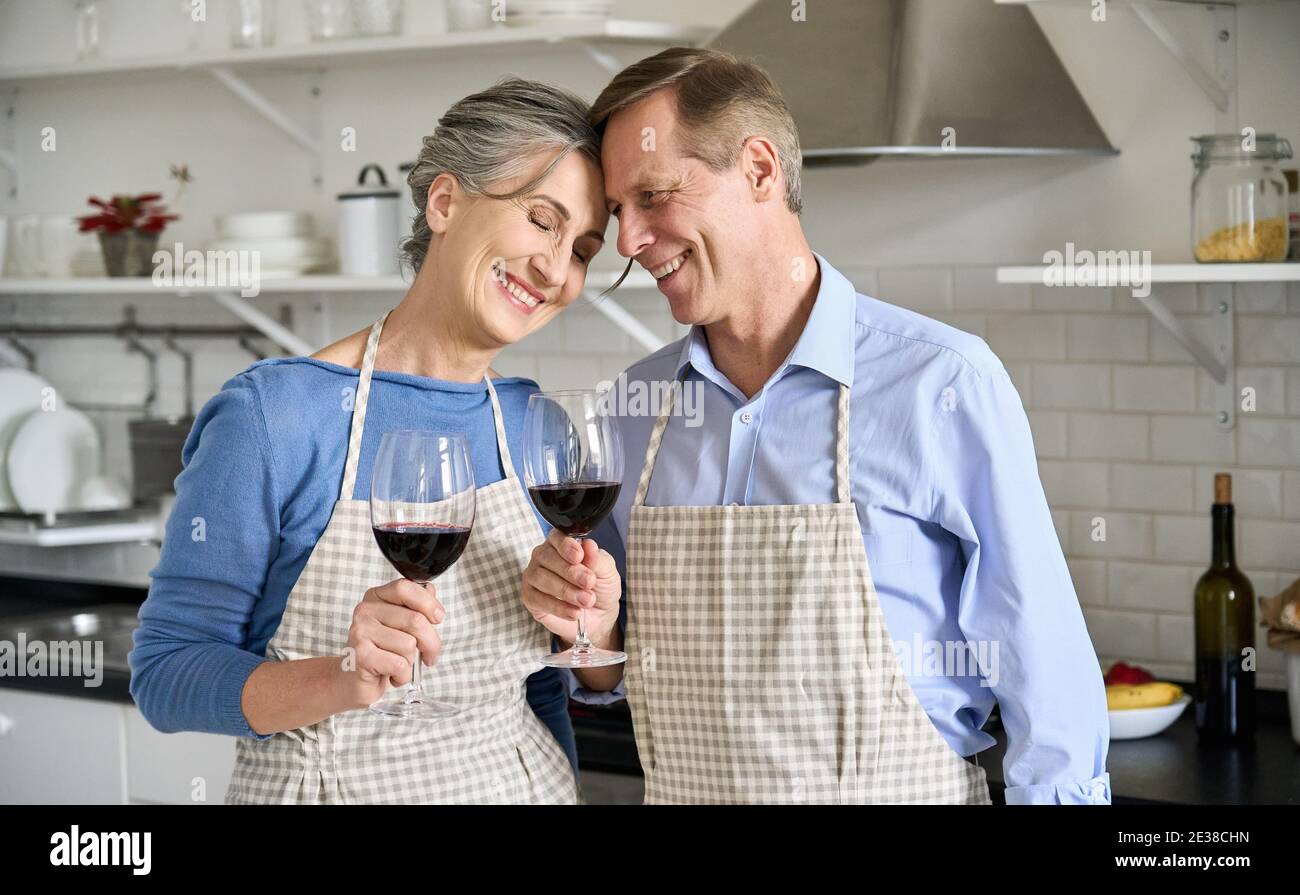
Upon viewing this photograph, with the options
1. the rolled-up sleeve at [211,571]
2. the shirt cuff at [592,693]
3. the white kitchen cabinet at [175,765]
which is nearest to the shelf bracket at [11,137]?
the white kitchen cabinet at [175,765]

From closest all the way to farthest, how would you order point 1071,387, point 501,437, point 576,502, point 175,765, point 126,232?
point 576,502
point 501,437
point 1071,387
point 175,765
point 126,232

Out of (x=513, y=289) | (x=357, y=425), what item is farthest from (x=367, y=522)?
(x=513, y=289)

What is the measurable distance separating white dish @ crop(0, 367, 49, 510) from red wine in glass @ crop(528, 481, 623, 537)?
2634mm

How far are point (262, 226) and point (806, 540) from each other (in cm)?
211

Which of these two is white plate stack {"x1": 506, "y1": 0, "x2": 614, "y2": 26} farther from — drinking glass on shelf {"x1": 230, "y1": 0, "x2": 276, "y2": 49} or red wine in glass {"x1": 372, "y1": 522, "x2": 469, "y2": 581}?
red wine in glass {"x1": 372, "y1": 522, "x2": 469, "y2": 581}

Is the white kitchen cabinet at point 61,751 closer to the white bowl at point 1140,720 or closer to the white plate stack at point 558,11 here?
the white plate stack at point 558,11

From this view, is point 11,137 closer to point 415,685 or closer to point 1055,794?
point 415,685

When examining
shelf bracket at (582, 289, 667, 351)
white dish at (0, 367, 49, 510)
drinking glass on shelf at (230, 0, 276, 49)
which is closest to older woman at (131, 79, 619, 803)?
→ shelf bracket at (582, 289, 667, 351)

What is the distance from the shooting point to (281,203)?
12.1 ft

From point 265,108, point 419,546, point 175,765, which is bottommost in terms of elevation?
point 175,765

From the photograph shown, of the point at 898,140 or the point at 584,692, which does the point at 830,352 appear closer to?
the point at 584,692

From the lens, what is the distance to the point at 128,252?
3623 mm

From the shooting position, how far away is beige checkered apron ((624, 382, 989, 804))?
166 centimetres

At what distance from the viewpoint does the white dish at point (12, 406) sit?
3768 millimetres
